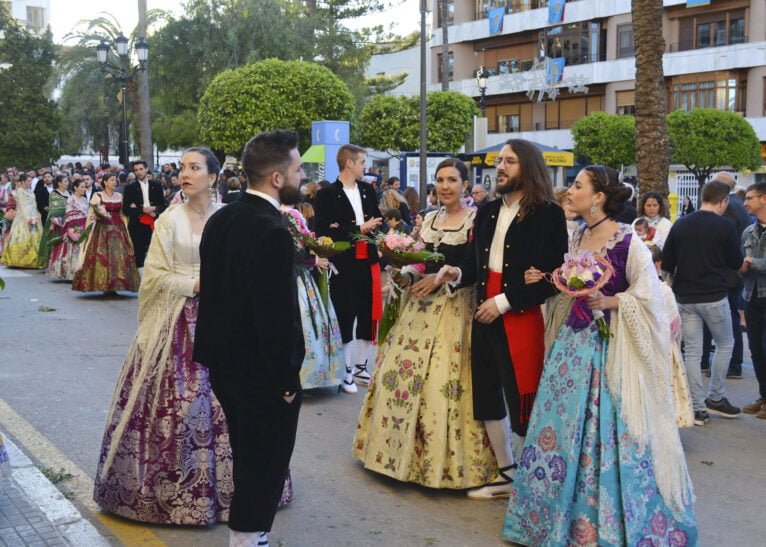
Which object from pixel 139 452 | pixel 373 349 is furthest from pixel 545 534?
pixel 373 349

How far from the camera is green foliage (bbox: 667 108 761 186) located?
→ 114 feet

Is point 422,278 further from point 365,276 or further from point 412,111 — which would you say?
point 412,111

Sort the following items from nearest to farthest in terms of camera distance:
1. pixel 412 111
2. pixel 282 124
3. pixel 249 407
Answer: pixel 249 407 < pixel 282 124 < pixel 412 111

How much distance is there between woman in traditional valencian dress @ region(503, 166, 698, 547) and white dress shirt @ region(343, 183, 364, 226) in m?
3.66

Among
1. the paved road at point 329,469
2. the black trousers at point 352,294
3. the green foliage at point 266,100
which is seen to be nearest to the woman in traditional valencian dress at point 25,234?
the paved road at point 329,469

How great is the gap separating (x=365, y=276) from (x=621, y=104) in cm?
3847

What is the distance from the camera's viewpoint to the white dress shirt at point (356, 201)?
8203 mm

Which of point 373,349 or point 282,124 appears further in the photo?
point 282,124

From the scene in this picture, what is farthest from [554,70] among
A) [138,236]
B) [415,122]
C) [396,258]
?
[396,258]

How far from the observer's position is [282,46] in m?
38.0

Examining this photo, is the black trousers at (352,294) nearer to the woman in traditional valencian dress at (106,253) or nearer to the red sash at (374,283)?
the red sash at (374,283)

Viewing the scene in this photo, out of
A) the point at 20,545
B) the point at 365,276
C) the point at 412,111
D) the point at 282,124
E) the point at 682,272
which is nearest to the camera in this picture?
the point at 20,545

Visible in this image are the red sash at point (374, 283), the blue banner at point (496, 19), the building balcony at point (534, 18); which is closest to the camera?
the red sash at point (374, 283)

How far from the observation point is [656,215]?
9.48 metres
